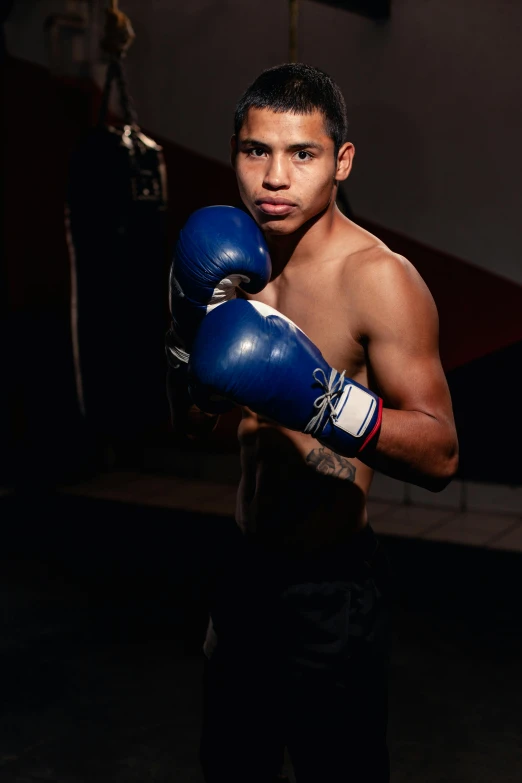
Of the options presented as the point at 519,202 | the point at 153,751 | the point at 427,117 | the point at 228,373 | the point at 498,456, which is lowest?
the point at 498,456

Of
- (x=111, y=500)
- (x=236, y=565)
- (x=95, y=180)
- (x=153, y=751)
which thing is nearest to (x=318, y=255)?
(x=236, y=565)

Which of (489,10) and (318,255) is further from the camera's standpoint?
(489,10)

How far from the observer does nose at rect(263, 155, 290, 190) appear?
1.33 m

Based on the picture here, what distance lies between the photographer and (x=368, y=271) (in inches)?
53.4

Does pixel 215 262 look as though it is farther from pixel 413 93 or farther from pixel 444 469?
pixel 413 93

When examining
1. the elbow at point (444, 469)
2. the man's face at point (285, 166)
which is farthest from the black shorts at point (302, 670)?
the man's face at point (285, 166)

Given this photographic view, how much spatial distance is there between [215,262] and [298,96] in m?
0.27

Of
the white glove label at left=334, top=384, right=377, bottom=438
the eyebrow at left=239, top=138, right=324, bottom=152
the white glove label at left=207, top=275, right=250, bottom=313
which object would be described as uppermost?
the eyebrow at left=239, top=138, right=324, bottom=152

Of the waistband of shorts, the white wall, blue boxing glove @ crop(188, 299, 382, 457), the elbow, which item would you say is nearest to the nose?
blue boxing glove @ crop(188, 299, 382, 457)

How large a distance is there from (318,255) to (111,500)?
132 inches

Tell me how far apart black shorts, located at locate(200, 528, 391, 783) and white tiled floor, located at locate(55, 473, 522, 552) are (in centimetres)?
250

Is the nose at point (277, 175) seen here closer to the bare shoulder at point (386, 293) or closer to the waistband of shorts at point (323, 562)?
the bare shoulder at point (386, 293)

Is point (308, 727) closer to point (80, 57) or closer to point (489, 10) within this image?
point (489, 10)

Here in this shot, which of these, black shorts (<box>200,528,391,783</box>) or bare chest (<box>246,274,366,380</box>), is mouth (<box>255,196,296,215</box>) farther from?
black shorts (<box>200,528,391,783</box>)
